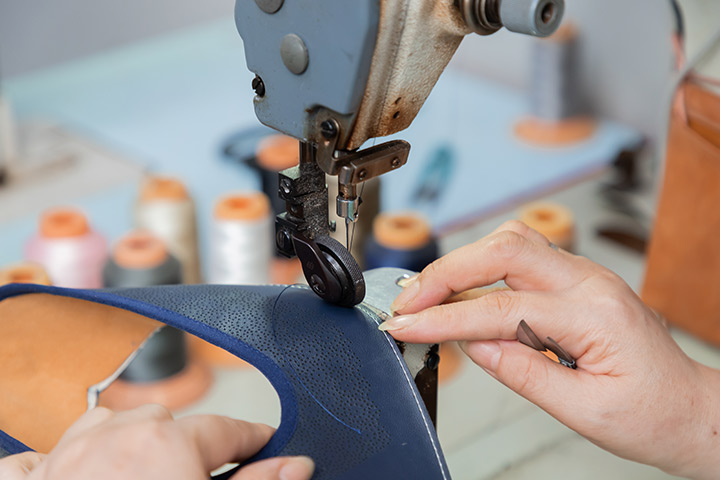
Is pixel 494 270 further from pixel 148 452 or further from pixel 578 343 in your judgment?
pixel 148 452

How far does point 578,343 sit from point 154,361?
89 centimetres

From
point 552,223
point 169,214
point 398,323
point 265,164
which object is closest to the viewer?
point 398,323

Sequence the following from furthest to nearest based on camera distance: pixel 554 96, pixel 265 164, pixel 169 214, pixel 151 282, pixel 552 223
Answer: pixel 554 96 < pixel 265 164 < pixel 169 214 < pixel 552 223 < pixel 151 282

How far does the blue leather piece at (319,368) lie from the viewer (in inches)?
29.8

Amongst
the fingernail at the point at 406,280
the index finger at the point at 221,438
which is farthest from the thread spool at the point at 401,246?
the index finger at the point at 221,438

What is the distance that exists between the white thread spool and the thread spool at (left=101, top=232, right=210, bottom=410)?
19cm

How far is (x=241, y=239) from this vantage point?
1715 mm

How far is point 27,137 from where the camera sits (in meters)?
2.58

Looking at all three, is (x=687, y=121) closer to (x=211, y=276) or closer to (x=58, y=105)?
(x=211, y=276)

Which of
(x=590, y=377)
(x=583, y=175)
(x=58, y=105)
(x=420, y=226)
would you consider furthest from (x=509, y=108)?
(x=590, y=377)

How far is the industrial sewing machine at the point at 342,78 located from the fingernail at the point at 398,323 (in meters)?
0.04

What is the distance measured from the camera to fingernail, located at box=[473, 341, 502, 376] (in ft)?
2.94

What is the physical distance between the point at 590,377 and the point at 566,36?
6.24ft

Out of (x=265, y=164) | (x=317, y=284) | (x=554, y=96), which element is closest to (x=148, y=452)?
(x=317, y=284)
